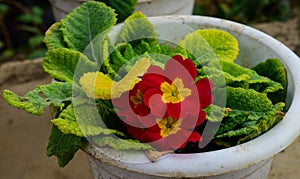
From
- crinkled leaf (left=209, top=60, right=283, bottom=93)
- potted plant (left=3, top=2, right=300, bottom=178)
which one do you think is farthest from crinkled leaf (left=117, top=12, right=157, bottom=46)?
crinkled leaf (left=209, top=60, right=283, bottom=93)

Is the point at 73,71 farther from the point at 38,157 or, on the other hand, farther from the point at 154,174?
the point at 38,157

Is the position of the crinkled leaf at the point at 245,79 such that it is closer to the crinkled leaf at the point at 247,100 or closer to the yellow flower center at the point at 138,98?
the crinkled leaf at the point at 247,100

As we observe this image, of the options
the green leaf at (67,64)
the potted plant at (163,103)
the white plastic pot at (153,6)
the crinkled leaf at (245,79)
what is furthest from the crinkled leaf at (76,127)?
the white plastic pot at (153,6)

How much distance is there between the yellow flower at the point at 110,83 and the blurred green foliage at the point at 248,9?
102 cm

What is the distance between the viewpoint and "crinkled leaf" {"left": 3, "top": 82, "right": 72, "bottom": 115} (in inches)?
33.5

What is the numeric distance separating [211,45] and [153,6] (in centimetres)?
32

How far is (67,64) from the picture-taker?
38.7 inches

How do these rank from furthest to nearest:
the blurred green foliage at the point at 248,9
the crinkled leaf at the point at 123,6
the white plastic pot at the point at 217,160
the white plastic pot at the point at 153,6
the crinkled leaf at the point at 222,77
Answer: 1. the blurred green foliage at the point at 248,9
2. the white plastic pot at the point at 153,6
3. the crinkled leaf at the point at 123,6
4. the crinkled leaf at the point at 222,77
5. the white plastic pot at the point at 217,160

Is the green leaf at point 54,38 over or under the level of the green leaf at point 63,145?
over

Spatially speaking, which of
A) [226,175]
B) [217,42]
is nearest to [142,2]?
[217,42]

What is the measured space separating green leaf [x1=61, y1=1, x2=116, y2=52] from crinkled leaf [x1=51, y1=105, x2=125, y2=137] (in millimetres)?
208

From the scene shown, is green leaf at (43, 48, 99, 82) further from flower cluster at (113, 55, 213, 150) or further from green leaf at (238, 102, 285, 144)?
green leaf at (238, 102, 285, 144)

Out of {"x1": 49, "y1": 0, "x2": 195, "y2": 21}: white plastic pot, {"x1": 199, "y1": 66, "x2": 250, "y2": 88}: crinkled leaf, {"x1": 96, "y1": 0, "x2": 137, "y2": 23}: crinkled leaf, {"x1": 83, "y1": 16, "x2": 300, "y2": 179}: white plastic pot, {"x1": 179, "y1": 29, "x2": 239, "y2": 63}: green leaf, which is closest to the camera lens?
{"x1": 83, "y1": 16, "x2": 300, "y2": 179}: white plastic pot

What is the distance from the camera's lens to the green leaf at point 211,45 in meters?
1.03
